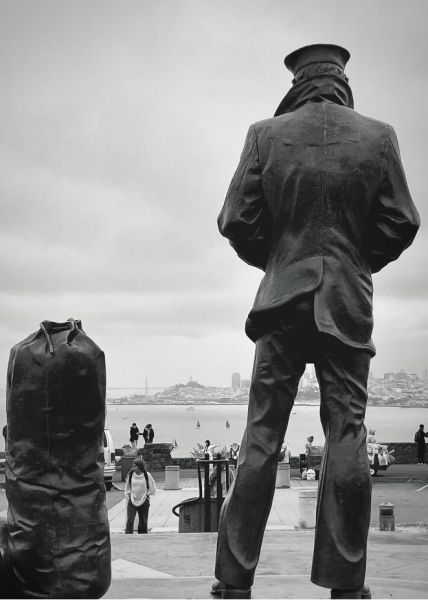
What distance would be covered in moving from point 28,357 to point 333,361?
1.45 metres

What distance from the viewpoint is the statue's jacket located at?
3.86 m

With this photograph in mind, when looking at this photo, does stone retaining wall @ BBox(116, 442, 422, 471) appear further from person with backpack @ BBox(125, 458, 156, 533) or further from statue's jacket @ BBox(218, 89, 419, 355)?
statue's jacket @ BBox(218, 89, 419, 355)

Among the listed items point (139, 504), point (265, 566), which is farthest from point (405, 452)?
point (265, 566)

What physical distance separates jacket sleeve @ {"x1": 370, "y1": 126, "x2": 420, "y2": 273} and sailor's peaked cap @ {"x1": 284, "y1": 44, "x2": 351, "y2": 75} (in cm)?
54

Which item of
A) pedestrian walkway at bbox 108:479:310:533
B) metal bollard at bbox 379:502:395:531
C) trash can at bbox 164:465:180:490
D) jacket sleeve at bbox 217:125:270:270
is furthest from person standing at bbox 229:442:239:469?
jacket sleeve at bbox 217:125:270:270

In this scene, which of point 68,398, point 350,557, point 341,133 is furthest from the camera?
point 341,133

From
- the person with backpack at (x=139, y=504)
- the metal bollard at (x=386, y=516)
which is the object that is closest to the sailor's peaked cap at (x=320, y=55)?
the metal bollard at (x=386, y=516)

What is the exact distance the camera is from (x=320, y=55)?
13.9 feet

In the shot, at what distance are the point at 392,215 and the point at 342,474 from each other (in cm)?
132

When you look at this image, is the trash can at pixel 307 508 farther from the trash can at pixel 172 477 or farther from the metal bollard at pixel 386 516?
the trash can at pixel 172 477

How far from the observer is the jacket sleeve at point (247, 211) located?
409 cm

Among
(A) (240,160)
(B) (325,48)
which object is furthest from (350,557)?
(B) (325,48)

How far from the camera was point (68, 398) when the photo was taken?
3.26 m

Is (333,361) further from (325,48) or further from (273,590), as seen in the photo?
(325,48)
